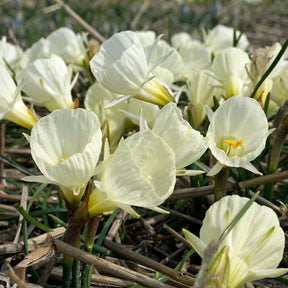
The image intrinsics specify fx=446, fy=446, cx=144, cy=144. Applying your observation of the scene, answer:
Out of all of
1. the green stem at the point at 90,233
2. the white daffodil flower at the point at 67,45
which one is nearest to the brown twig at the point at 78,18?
the white daffodil flower at the point at 67,45

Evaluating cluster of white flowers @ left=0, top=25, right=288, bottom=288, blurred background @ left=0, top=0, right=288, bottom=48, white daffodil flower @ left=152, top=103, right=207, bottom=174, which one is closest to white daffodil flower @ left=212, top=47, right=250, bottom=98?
cluster of white flowers @ left=0, top=25, right=288, bottom=288

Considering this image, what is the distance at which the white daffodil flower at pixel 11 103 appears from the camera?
3.59ft

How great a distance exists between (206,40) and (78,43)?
0.59 metres

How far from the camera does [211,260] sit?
71 cm

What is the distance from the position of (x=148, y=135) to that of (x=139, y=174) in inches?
2.7

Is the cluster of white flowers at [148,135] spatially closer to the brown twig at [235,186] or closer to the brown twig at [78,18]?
the brown twig at [235,186]

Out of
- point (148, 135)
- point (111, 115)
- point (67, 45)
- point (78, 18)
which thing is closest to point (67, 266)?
point (148, 135)

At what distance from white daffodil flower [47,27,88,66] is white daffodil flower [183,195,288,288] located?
3.42 feet

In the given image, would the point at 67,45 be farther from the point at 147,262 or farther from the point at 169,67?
the point at 147,262

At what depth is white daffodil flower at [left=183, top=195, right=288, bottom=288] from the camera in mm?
736

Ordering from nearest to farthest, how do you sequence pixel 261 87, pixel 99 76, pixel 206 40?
pixel 99 76 → pixel 261 87 → pixel 206 40

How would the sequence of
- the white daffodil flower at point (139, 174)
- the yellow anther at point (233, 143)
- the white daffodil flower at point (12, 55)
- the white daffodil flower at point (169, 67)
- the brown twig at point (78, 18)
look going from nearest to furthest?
the white daffodil flower at point (139, 174), the yellow anther at point (233, 143), the white daffodil flower at point (169, 67), the white daffodil flower at point (12, 55), the brown twig at point (78, 18)

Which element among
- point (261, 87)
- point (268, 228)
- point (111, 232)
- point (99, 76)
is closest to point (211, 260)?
point (268, 228)

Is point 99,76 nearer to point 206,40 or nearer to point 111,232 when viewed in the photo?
point 111,232
